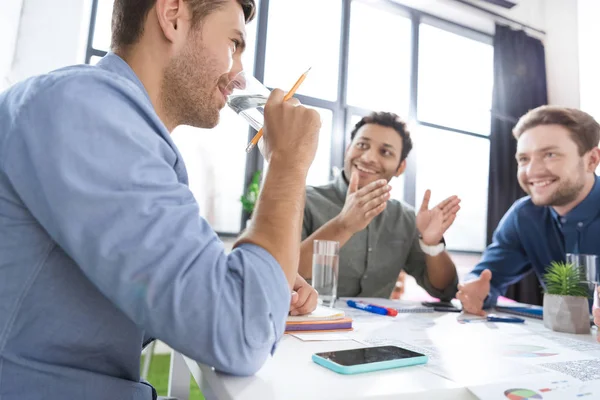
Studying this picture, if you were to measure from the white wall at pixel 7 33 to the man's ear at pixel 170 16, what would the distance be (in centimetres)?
220

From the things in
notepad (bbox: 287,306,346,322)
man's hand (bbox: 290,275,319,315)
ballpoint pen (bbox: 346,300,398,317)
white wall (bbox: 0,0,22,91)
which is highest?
white wall (bbox: 0,0,22,91)

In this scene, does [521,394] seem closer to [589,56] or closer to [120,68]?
[120,68]

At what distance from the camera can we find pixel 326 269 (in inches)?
44.7

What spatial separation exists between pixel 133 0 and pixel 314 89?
10.6 feet

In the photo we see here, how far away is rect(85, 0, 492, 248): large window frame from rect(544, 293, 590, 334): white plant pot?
245 centimetres

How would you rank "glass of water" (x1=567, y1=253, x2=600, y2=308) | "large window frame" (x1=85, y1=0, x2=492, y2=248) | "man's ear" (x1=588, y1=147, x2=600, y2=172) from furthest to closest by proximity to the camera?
"large window frame" (x1=85, y1=0, x2=492, y2=248) < "man's ear" (x1=588, y1=147, x2=600, y2=172) < "glass of water" (x1=567, y1=253, x2=600, y2=308)

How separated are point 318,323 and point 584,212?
1.43 meters

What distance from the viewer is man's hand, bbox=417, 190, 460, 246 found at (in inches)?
59.4

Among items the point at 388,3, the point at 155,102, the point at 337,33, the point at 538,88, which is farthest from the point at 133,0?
the point at 538,88

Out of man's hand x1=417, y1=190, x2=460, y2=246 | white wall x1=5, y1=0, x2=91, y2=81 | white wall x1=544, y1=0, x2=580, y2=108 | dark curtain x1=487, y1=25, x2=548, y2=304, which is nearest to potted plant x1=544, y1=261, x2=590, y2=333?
man's hand x1=417, y1=190, x2=460, y2=246

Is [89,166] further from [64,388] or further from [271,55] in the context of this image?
[271,55]

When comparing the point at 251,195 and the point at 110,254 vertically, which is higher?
the point at 251,195

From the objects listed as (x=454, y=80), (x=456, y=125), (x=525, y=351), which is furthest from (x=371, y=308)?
(x=454, y=80)

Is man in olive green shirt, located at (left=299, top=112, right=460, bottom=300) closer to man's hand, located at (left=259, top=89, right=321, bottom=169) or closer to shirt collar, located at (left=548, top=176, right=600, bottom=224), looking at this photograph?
shirt collar, located at (left=548, top=176, right=600, bottom=224)
